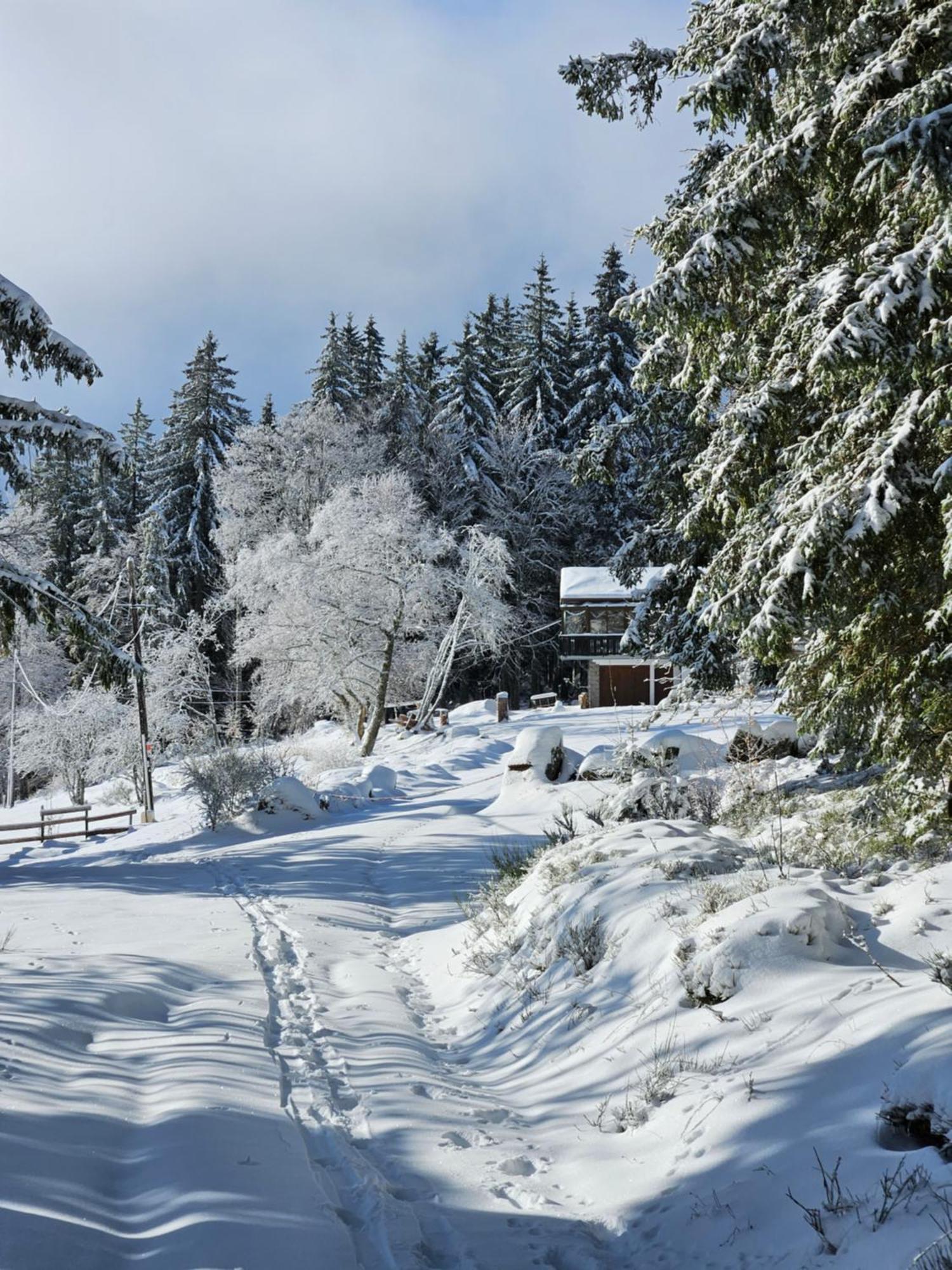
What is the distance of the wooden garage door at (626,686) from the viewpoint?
36812mm

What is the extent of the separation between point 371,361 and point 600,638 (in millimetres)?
22034

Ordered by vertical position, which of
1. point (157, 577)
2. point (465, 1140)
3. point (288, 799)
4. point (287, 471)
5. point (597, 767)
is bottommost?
point (288, 799)

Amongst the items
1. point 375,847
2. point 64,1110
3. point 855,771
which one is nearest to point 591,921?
point 64,1110

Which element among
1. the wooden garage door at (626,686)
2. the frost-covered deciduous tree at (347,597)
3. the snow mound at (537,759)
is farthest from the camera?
the wooden garage door at (626,686)

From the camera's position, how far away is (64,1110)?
4043 millimetres

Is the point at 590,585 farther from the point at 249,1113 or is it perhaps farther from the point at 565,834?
the point at 249,1113

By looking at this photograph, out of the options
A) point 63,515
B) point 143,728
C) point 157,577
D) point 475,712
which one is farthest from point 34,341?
point 63,515

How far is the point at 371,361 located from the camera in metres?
48.3

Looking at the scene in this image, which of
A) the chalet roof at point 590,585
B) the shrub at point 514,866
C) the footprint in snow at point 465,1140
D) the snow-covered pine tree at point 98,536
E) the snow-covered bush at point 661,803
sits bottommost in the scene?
the footprint in snow at point 465,1140

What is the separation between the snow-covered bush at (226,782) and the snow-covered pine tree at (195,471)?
2268 centimetres

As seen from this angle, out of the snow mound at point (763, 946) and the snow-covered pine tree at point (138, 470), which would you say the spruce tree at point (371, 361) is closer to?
the snow-covered pine tree at point (138, 470)

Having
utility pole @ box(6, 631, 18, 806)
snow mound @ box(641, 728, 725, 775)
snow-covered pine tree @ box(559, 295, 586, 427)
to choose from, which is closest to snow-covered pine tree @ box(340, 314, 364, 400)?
snow-covered pine tree @ box(559, 295, 586, 427)

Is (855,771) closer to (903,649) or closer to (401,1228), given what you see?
(903,649)

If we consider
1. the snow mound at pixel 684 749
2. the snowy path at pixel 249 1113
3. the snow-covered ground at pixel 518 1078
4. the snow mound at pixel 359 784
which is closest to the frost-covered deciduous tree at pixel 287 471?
the snow mound at pixel 359 784
